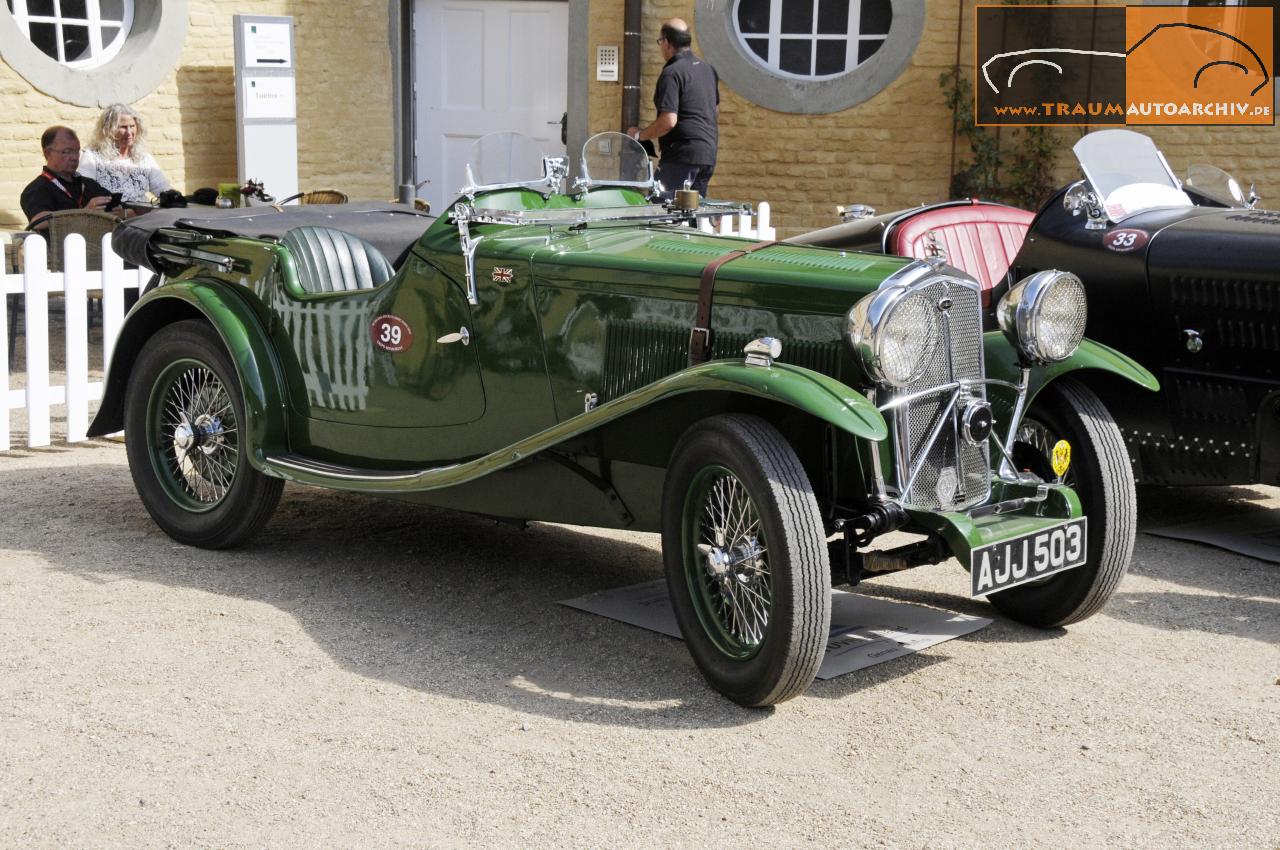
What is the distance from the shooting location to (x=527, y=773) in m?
3.29

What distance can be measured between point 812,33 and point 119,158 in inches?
227

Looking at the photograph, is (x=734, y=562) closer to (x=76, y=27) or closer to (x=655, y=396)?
(x=655, y=396)

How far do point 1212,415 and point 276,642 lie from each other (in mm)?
3344

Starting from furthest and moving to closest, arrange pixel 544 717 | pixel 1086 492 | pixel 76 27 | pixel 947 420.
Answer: pixel 76 27, pixel 1086 492, pixel 947 420, pixel 544 717

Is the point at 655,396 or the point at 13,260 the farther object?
the point at 13,260

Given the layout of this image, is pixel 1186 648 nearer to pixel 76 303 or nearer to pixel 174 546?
pixel 174 546

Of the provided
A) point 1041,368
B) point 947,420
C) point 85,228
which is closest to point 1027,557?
point 947,420

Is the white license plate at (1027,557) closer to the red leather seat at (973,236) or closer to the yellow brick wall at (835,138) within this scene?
the red leather seat at (973,236)

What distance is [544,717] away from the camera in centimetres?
362

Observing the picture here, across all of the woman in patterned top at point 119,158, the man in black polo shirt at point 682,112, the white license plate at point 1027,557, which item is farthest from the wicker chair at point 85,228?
the white license plate at point 1027,557

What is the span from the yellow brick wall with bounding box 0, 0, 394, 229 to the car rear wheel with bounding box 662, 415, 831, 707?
8279 millimetres

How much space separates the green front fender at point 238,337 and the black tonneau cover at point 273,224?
26 cm

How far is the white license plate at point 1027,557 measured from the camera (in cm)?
364

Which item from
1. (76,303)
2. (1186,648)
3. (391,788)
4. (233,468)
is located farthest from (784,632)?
(76,303)
